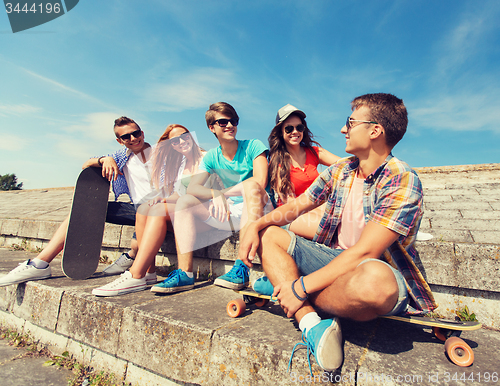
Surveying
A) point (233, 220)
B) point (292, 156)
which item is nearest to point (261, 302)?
point (233, 220)

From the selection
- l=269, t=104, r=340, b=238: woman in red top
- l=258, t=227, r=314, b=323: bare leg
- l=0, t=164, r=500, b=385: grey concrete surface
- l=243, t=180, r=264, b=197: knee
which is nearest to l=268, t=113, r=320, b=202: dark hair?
l=269, t=104, r=340, b=238: woman in red top

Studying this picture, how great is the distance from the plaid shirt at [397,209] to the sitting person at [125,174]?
2.06 metres

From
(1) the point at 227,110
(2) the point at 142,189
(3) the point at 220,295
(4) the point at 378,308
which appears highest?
(1) the point at 227,110

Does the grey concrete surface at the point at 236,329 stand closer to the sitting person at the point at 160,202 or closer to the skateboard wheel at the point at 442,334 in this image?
the skateboard wheel at the point at 442,334

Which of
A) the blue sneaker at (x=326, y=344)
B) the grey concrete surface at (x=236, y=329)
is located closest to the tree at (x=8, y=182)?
the grey concrete surface at (x=236, y=329)

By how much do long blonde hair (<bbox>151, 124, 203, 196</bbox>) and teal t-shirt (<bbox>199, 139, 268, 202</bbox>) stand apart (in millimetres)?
261

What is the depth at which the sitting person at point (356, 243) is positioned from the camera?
1.26 meters

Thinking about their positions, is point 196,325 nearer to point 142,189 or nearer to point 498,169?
point 142,189

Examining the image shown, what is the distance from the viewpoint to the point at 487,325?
5.57ft

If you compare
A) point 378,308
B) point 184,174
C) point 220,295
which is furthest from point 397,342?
point 184,174

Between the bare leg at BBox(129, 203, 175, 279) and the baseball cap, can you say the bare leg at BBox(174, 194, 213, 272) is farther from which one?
the baseball cap

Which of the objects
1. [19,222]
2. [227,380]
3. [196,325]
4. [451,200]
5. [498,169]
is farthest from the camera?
[498,169]

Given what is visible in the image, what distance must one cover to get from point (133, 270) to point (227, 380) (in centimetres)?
134

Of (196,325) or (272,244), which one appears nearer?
(196,325)
